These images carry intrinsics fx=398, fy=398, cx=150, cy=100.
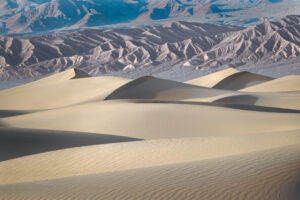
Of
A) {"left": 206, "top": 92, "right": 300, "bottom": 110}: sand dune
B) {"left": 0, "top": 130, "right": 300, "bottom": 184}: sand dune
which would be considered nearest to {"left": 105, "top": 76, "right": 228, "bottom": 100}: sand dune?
{"left": 206, "top": 92, "right": 300, "bottom": 110}: sand dune

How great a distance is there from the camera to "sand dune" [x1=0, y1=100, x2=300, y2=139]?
15789 millimetres

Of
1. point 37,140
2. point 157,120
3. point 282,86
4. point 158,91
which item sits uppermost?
point 37,140

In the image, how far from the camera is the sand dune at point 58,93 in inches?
1548

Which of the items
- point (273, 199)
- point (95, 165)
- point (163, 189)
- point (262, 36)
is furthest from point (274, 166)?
point (262, 36)

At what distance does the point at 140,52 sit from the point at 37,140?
119m

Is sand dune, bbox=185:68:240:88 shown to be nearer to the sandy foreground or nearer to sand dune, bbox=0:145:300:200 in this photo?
the sandy foreground

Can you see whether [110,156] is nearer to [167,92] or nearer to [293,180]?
[293,180]

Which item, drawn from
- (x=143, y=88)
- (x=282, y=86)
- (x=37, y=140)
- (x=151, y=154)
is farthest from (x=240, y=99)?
(x=151, y=154)

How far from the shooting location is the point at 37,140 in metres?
13.0

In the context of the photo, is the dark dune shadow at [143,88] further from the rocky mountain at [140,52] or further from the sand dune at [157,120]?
the rocky mountain at [140,52]

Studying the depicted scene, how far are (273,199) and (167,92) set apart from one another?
34.8 m

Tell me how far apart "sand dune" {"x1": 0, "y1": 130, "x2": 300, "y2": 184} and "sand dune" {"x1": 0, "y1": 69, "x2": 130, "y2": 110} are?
84.0ft

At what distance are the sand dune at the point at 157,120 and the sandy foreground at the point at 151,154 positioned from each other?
0.04 metres

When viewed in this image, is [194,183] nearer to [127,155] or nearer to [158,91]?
[127,155]
